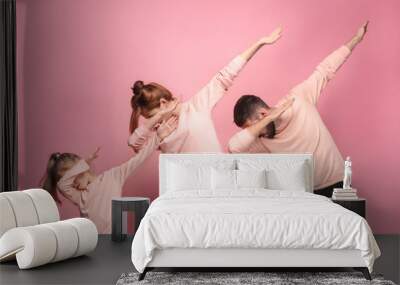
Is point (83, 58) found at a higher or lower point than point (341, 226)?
higher

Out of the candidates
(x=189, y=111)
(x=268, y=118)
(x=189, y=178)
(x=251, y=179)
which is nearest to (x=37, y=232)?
(x=189, y=178)

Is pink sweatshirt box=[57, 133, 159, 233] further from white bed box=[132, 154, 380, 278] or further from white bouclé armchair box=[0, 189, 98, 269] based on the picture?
white bed box=[132, 154, 380, 278]

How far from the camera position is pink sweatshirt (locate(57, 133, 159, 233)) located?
7324 millimetres

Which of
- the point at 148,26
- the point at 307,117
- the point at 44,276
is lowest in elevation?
A: the point at 44,276

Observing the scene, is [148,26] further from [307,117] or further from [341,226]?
[341,226]

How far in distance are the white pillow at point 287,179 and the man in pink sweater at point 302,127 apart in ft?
1.92

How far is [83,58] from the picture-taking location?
7.34m

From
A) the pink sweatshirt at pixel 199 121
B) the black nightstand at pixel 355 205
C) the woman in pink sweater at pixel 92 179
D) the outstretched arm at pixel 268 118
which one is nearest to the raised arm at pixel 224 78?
the pink sweatshirt at pixel 199 121

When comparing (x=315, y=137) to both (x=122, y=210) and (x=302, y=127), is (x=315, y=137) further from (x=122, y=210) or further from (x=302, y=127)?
(x=122, y=210)

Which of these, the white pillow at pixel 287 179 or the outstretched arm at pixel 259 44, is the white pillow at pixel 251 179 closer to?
the white pillow at pixel 287 179

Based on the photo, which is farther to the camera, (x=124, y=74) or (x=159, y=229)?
(x=124, y=74)

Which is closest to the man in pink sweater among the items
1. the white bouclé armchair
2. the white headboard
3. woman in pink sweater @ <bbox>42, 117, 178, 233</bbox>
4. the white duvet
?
the white headboard

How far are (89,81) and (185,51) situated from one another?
3.72 ft

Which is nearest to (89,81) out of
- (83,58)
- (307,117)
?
(83,58)
